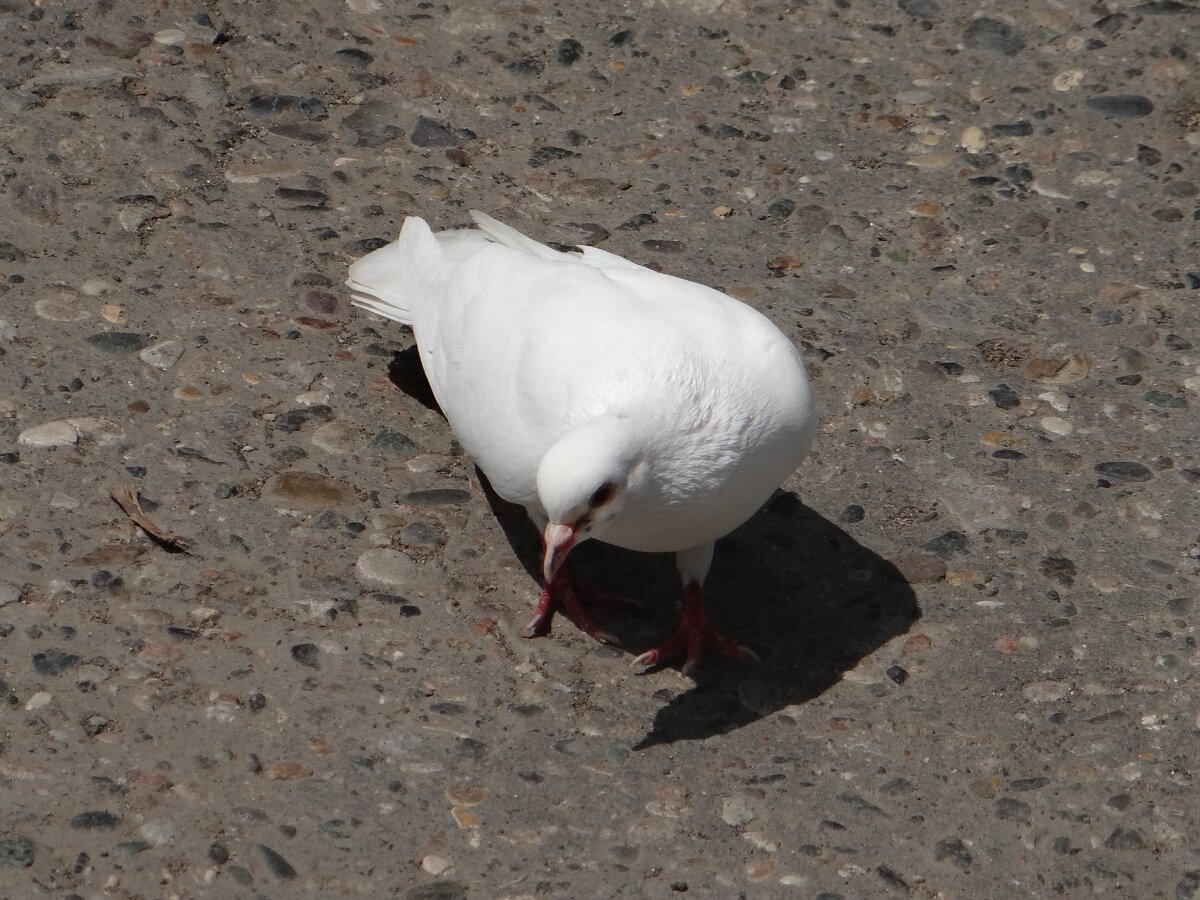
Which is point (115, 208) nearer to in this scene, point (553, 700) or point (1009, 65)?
point (553, 700)

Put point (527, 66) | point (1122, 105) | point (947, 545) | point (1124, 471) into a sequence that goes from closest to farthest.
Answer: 1. point (947, 545)
2. point (1124, 471)
3. point (1122, 105)
4. point (527, 66)

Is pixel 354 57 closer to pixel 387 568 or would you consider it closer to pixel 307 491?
pixel 307 491

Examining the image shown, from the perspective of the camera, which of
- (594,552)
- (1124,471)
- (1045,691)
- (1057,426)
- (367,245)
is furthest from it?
(367,245)

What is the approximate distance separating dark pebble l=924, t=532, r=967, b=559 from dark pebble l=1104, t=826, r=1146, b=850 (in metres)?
1.10

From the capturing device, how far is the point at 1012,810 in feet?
11.7

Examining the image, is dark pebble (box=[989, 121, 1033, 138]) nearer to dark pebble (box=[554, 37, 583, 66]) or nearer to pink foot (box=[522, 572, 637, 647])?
dark pebble (box=[554, 37, 583, 66])

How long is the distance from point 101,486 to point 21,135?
6.15 ft

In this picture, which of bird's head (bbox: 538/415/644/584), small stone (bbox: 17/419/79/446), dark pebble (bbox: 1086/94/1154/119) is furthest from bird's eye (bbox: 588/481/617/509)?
dark pebble (bbox: 1086/94/1154/119)

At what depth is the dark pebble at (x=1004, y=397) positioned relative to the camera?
16.1ft

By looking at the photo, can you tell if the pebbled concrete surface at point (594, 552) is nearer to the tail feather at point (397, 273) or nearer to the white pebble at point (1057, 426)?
the white pebble at point (1057, 426)

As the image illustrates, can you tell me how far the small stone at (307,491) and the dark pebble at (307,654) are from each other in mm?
577

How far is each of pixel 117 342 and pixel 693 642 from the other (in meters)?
2.18

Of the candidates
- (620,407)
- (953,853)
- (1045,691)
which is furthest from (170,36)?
(953,853)

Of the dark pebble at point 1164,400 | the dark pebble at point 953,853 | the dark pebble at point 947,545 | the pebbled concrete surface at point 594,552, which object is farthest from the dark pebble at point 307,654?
the dark pebble at point 1164,400
